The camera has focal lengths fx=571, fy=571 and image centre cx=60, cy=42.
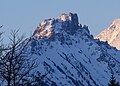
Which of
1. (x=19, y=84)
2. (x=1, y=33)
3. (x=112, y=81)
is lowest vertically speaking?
(x=19, y=84)

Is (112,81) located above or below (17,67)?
above

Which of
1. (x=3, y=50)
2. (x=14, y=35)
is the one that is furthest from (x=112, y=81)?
(x=3, y=50)

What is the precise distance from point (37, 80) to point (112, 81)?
862 inches

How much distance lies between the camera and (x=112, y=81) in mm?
52281

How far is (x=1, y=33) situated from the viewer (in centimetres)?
3012

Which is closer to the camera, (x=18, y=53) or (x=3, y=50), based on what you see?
(x=3, y=50)

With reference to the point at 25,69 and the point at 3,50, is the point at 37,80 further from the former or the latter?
the point at 3,50

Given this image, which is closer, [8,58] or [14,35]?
[8,58]

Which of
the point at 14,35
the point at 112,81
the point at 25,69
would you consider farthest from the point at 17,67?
the point at 112,81

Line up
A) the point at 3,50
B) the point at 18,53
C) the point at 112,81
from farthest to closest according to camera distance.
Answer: the point at 112,81 → the point at 18,53 → the point at 3,50

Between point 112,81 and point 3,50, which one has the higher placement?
point 112,81

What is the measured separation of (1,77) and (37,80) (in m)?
1.98

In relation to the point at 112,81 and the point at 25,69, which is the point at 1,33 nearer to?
the point at 25,69

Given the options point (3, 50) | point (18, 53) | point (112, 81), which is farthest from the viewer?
point (112, 81)
